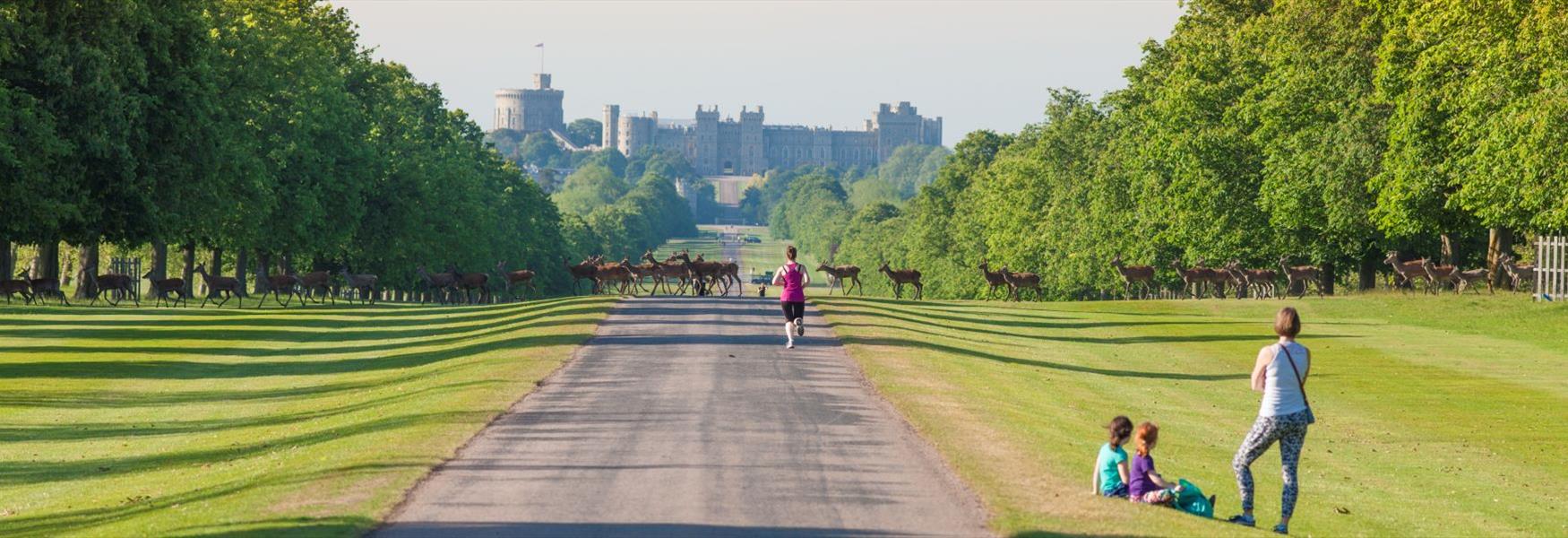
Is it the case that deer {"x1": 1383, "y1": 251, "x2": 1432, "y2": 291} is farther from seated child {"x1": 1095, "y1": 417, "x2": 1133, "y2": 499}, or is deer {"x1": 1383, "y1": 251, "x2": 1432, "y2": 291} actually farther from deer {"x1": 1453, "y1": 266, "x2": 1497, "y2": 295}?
seated child {"x1": 1095, "y1": 417, "x2": 1133, "y2": 499}

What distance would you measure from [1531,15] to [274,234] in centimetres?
4763

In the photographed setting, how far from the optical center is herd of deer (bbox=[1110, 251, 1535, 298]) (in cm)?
7038

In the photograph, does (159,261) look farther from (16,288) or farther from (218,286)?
(16,288)

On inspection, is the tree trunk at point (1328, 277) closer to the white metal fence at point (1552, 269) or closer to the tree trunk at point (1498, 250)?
the tree trunk at point (1498, 250)

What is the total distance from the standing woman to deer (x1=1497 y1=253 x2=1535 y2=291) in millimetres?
52909

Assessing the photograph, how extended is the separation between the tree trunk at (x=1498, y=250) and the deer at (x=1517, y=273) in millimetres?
256

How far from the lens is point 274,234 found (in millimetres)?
77250

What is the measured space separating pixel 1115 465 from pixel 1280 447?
5.62ft

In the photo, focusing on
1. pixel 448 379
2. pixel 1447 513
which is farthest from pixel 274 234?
pixel 1447 513

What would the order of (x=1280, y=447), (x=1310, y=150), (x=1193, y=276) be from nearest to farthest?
(x=1280, y=447)
(x=1310, y=150)
(x=1193, y=276)

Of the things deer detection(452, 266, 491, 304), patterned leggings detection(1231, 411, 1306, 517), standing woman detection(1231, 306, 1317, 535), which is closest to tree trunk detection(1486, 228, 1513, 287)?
deer detection(452, 266, 491, 304)

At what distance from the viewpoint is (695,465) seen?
20594 mm

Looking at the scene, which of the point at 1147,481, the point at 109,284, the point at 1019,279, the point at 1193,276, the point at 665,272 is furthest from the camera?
the point at 1019,279

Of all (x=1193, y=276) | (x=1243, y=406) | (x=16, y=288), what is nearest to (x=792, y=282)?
(x=1243, y=406)
